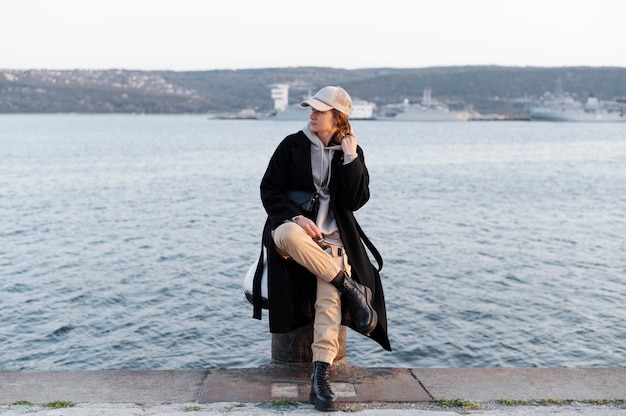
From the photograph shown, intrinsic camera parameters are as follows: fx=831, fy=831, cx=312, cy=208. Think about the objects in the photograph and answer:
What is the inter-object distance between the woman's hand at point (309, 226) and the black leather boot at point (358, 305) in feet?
0.88

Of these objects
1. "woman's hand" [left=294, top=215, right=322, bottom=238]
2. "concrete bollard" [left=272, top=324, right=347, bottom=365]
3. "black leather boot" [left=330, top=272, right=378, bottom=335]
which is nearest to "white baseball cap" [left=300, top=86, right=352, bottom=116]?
"woman's hand" [left=294, top=215, right=322, bottom=238]

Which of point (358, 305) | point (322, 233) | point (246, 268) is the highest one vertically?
point (322, 233)

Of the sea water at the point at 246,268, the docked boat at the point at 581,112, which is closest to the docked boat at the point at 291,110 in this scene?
the docked boat at the point at 581,112

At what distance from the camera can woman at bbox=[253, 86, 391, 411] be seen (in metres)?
4.78

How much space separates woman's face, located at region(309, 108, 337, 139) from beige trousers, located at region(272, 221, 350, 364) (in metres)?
0.59

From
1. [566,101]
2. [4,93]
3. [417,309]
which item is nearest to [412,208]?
[417,309]

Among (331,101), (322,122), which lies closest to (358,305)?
A: (322,122)

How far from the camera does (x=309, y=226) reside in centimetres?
475

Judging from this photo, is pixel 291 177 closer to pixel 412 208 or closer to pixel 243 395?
pixel 243 395

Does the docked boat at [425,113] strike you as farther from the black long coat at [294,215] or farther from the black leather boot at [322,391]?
the black leather boot at [322,391]

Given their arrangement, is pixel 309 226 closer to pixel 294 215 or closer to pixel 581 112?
pixel 294 215

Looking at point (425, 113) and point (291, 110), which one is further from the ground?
point (291, 110)

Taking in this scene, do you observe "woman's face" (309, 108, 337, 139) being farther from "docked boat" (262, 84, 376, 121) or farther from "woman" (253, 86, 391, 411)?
"docked boat" (262, 84, 376, 121)

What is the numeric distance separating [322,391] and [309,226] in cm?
93
